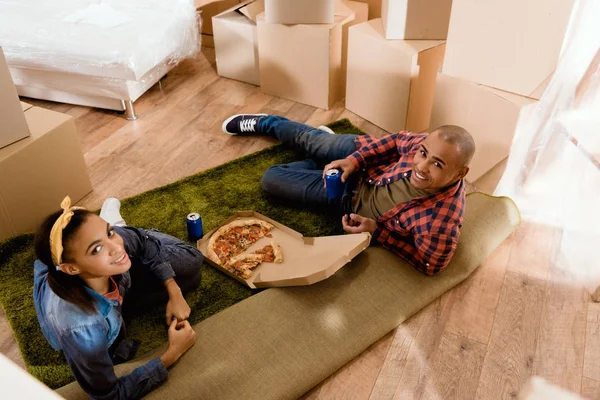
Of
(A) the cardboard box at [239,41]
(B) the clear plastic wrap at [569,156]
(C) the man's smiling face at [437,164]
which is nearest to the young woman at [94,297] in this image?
(C) the man's smiling face at [437,164]

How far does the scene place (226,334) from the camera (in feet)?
5.04

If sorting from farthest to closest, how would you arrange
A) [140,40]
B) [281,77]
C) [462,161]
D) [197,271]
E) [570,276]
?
[281,77] → [140,40] → [570,276] → [197,271] → [462,161]

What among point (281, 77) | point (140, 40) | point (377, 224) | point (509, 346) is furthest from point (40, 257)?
point (281, 77)

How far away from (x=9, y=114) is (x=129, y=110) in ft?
2.69

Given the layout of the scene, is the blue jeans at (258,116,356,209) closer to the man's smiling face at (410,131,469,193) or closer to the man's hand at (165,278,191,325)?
the man's smiling face at (410,131,469,193)

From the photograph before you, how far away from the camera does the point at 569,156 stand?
1.95 meters

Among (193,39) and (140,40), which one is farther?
(193,39)

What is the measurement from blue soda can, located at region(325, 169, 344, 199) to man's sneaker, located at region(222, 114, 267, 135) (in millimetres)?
649

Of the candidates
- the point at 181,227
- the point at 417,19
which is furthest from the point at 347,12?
the point at 181,227

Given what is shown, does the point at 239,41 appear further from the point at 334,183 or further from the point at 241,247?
the point at 241,247

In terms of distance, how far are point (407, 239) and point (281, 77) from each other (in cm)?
132

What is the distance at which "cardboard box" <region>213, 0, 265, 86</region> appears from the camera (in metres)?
2.79

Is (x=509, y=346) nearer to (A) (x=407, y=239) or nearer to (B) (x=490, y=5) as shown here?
(A) (x=407, y=239)

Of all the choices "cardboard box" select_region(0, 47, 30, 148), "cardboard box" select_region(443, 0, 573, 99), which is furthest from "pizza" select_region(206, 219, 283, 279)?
"cardboard box" select_region(443, 0, 573, 99)
